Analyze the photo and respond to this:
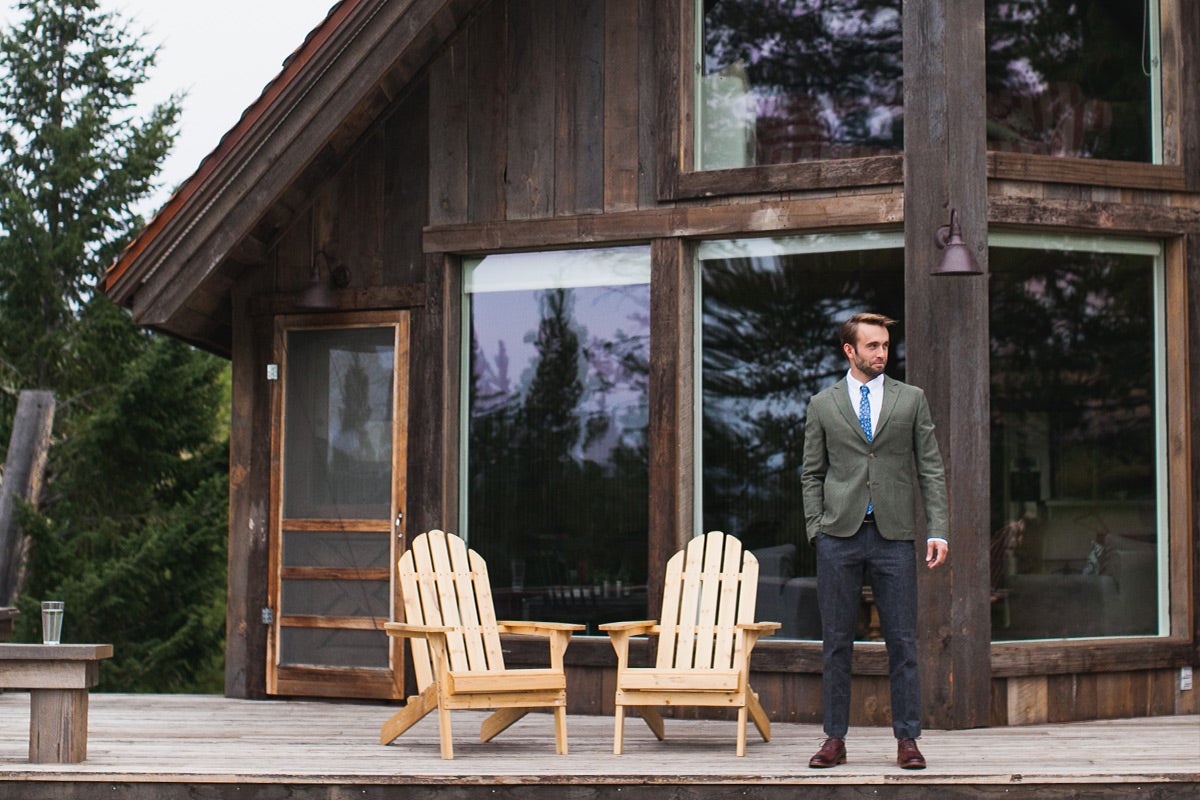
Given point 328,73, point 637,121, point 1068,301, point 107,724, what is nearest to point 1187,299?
point 1068,301

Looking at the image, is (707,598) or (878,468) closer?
(878,468)

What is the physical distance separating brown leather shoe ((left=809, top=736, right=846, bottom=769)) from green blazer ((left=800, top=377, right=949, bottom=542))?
0.79 metres

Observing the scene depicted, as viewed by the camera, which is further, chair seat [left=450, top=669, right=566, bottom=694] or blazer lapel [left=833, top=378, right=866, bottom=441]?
chair seat [left=450, top=669, right=566, bottom=694]

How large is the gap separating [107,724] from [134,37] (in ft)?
44.3

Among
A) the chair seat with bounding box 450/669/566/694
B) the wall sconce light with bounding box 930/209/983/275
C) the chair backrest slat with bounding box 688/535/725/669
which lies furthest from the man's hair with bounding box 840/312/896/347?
the chair seat with bounding box 450/669/566/694

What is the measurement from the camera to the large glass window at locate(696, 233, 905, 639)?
7871 millimetres

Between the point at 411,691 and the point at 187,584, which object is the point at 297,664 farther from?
the point at 187,584

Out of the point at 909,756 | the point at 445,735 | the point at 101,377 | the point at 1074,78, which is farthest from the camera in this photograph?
the point at 101,377

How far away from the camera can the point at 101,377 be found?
1834cm

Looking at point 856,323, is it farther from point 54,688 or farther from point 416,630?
point 54,688

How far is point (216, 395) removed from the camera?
17359 millimetres

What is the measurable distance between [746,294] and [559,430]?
1243 mm

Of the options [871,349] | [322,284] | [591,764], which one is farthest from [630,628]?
[322,284]

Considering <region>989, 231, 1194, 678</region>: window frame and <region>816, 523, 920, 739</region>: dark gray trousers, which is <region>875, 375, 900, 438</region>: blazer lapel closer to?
<region>816, 523, 920, 739</region>: dark gray trousers
